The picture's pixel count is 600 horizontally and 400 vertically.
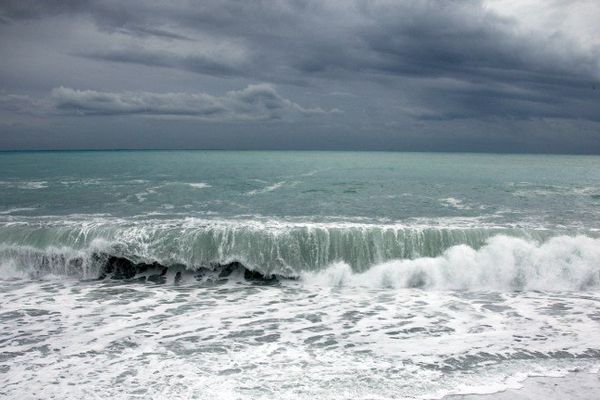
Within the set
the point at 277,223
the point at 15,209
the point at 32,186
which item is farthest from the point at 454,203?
the point at 32,186

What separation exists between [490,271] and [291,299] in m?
6.80

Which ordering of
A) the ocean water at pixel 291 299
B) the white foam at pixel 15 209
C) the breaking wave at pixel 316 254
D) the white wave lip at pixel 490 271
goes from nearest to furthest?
the ocean water at pixel 291 299 < the white wave lip at pixel 490 271 < the breaking wave at pixel 316 254 < the white foam at pixel 15 209

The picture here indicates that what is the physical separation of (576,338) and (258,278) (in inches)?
362

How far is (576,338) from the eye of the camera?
379 inches

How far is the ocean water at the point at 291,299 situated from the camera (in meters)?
8.07

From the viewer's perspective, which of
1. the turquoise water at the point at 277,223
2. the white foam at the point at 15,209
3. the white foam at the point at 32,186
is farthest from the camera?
the white foam at the point at 32,186

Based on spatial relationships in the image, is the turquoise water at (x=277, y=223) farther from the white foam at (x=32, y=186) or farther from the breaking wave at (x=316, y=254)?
the white foam at (x=32, y=186)

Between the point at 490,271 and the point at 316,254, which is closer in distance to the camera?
the point at 490,271

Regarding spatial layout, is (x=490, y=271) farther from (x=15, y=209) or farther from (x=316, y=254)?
(x=15, y=209)

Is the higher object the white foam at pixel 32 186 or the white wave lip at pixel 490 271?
the white foam at pixel 32 186

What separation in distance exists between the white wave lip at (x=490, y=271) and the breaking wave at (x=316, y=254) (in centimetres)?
3

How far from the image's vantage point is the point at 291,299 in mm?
12820

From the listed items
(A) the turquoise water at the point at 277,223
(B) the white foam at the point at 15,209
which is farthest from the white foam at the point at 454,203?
(B) the white foam at the point at 15,209

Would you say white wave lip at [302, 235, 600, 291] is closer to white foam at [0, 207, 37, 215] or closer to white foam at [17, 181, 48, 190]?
white foam at [0, 207, 37, 215]
